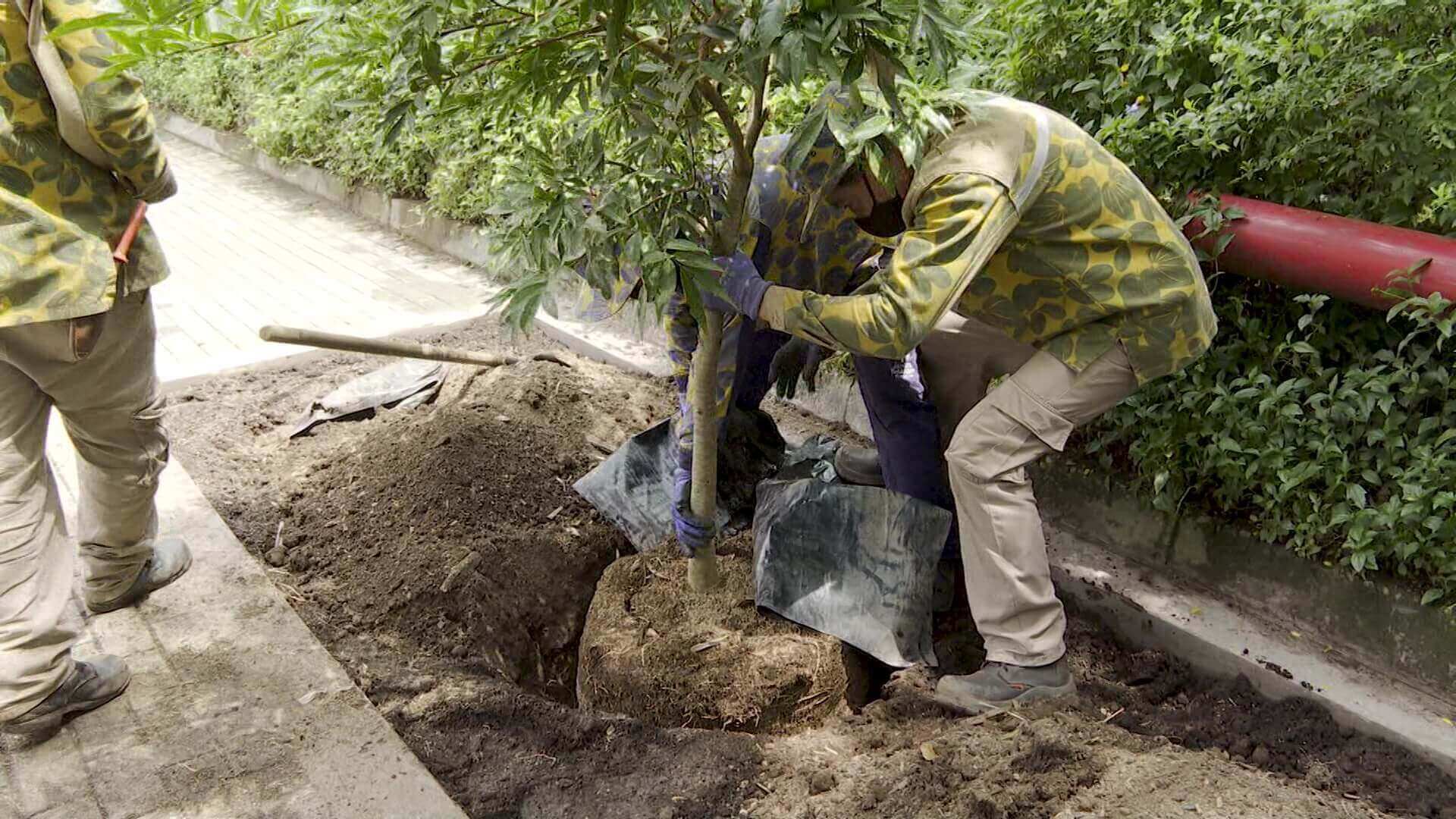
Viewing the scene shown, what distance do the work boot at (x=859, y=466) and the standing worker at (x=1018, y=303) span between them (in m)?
0.95

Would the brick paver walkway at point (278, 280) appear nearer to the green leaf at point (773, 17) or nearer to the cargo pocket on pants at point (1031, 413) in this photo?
the cargo pocket on pants at point (1031, 413)

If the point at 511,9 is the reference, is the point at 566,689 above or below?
below

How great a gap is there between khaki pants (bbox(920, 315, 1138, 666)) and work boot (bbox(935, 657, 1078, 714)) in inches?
1.1

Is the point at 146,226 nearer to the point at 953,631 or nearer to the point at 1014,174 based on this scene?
the point at 1014,174

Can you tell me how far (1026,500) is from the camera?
284 centimetres

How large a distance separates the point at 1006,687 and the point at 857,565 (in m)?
0.56

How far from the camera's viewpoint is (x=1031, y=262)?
2.69m

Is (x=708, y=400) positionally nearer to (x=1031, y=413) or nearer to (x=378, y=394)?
(x=1031, y=413)

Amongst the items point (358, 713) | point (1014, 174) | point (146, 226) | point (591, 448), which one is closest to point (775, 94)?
point (591, 448)

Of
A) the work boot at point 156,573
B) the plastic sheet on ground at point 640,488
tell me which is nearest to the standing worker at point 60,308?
the work boot at point 156,573

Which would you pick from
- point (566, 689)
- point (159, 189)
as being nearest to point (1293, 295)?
point (566, 689)

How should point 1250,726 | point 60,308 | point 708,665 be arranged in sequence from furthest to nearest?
1. point 708,665
2. point 1250,726
3. point 60,308

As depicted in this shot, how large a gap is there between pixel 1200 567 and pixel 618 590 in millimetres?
1857

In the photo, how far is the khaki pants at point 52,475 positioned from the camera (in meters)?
2.66
